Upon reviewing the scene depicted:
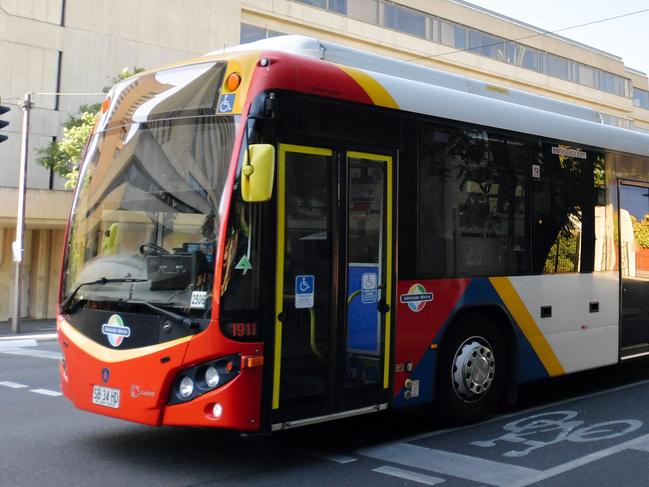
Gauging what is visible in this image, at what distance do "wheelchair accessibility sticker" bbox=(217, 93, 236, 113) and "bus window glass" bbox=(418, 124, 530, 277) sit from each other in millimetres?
1981

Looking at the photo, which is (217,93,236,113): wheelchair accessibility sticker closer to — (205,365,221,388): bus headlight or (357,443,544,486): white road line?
(205,365,221,388): bus headlight

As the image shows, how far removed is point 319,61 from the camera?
643 centimetres

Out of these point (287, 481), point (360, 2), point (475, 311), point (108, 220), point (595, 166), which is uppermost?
point (360, 2)

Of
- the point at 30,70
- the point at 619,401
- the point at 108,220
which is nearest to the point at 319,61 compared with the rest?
the point at 108,220

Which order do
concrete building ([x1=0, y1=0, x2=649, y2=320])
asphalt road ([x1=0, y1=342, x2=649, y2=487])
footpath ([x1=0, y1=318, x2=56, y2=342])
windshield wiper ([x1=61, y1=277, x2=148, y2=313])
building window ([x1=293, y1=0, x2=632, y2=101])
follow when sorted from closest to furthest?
1. asphalt road ([x1=0, y1=342, x2=649, y2=487])
2. windshield wiper ([x1=61, y1=277, x2=148, y2=313])
3. footpath ([x1=0, y1=318, x2=56, y2=342])
4. concrete building ([x1=0, y1=0, x2=649, y2=320])
5. building window ([x1=293, y1=0, x2=632, y2=101])

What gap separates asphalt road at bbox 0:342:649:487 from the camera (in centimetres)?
584

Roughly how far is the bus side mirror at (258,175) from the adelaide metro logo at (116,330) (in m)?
1.47

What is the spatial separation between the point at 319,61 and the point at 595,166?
4.22 metres

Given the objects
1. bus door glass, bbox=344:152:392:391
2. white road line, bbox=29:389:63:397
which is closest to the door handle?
bus door glass, bbox=344:152:392:391

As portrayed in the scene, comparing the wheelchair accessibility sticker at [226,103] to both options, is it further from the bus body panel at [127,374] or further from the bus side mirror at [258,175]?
the bus body panel at [127,374]

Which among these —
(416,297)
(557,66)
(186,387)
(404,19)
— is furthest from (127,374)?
(557,66)

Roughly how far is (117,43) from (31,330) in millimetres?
11932

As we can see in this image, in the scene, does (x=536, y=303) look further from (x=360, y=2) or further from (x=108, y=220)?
(x=360, y=2)

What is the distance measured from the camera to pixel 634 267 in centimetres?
964
